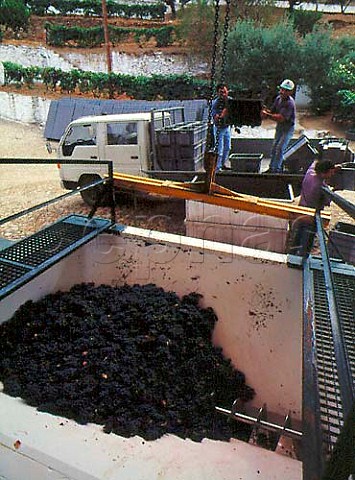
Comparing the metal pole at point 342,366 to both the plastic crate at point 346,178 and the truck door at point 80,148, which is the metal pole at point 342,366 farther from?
the truck door at point 80,148

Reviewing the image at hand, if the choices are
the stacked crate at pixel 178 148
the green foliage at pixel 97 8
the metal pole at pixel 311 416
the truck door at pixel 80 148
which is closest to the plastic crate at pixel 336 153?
the stacked crate at pixel 178 148

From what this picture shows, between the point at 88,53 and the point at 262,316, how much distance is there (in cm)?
2397

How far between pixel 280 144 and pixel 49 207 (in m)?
4.63

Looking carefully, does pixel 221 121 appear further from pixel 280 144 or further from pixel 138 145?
pixel 138 145

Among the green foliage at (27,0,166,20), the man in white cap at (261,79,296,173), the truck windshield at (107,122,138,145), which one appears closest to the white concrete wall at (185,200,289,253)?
the man in white cap at (261,79,296,173)

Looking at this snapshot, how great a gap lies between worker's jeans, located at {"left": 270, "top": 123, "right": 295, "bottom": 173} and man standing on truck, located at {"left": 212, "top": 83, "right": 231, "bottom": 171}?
864 mm

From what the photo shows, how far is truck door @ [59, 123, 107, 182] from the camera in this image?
7915mm

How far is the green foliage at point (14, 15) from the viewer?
2510 centimetres

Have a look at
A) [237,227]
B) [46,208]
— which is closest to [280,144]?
[237,227]

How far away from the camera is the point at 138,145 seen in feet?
25.0

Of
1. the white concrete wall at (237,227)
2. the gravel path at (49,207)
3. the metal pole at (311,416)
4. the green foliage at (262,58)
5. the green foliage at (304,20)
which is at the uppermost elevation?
the green foliage at (304,20)

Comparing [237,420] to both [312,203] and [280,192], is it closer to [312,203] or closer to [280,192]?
[312,203]

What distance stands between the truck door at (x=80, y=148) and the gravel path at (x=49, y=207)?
0.71m

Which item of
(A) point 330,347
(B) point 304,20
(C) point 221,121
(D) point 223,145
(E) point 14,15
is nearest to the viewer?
(A) point 330,347
